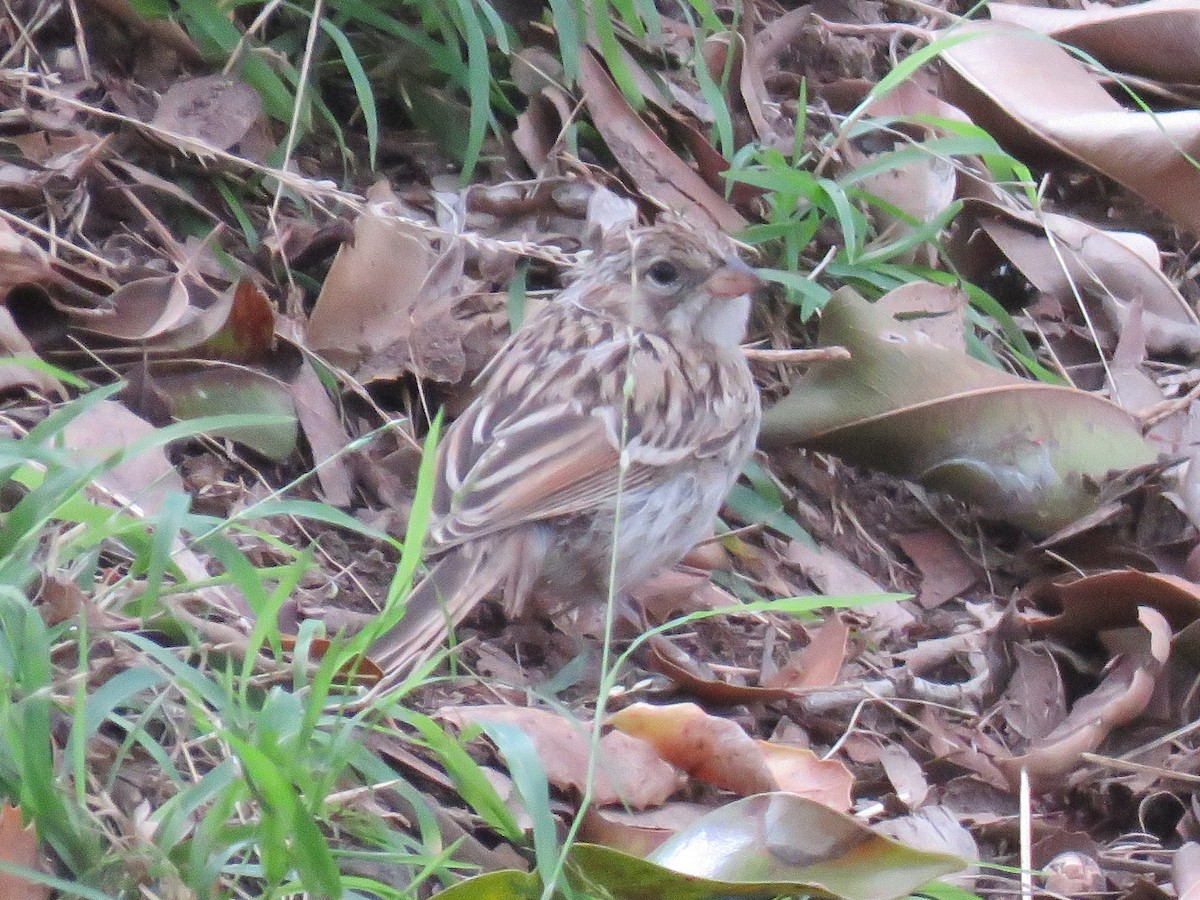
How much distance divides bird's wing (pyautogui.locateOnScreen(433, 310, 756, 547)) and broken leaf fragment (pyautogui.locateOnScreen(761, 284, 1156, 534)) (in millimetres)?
341

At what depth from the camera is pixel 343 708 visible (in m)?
2.49

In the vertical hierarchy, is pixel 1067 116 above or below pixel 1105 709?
above

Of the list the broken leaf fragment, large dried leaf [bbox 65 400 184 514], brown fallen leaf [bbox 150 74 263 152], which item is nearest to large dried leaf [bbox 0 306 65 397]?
large dried leaf [bbox 65 400 184 514]

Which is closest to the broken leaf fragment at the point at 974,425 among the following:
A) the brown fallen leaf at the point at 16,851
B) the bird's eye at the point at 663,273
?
the bird's eye at the point at 663,273

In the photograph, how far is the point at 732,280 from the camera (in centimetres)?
396

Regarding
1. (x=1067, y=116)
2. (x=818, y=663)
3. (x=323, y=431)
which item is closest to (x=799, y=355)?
(x=818, y=663)

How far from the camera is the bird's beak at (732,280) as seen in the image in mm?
3936

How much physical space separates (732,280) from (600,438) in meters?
0.63

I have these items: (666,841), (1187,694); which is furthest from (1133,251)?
(666,841)

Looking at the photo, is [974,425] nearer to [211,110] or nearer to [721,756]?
[721,756]

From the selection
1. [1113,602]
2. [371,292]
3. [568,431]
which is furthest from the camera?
[371,292]

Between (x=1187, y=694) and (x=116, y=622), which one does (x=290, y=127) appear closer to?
(x=116, y=622)

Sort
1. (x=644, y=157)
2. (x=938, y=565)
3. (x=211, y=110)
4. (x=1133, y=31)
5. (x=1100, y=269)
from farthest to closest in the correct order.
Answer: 1. (x=1133, y=31)
2. (x=1100, y=269)
3. (x=644, y=157)
4. (x=938, y=565)
5. (x=211, y=110)

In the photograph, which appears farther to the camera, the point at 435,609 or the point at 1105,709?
the point at 1105,709
